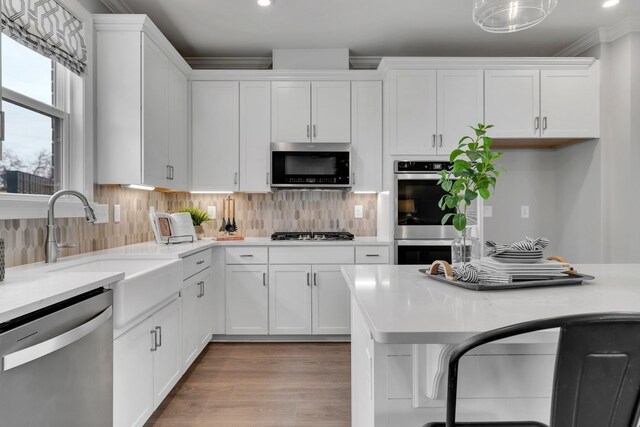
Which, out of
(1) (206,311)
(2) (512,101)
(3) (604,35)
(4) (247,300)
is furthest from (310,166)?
(3) (604,35)

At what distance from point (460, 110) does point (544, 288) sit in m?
2.40

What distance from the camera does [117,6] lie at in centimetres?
282

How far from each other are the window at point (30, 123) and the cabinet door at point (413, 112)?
7.99ft

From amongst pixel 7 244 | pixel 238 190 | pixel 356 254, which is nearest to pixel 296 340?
pixel 356 254

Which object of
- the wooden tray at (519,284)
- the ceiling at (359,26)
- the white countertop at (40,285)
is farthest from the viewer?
the ceiling at (359,26)

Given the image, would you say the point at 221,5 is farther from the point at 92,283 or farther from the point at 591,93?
the point at 591,93

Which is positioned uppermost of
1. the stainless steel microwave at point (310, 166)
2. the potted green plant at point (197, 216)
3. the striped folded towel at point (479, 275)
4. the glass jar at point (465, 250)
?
the stainless steel microwave at point (310, 166)

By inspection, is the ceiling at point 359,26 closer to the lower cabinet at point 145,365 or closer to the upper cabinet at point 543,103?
the upper cabinet at point 543,103

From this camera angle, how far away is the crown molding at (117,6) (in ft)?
9.00

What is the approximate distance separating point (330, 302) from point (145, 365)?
1697 millimetres

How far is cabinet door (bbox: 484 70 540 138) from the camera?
10.9 feet

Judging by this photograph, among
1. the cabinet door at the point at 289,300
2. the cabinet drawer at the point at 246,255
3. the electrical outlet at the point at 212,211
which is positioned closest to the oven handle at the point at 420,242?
the cabinet door at the point at 289,300

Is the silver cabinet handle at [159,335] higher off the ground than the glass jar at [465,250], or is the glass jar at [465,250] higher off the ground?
the glass jar at [465,250]

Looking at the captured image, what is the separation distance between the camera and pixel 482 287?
121 centimetres
